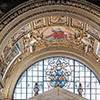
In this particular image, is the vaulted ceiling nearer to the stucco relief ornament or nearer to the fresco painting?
the fresco painting

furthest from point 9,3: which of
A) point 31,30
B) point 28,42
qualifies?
point 28,42

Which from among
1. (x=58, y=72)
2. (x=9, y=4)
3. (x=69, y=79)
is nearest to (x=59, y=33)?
(x=58, y=72)

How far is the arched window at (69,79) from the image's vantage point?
1237 inches

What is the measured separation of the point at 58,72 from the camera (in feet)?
104

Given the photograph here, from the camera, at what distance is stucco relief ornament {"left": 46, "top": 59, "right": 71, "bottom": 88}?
3150 centimetres

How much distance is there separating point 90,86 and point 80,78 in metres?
0.83

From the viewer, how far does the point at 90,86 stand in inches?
1246

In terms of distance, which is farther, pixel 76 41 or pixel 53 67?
pixel 53 67

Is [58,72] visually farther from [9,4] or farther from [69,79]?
[9,4]

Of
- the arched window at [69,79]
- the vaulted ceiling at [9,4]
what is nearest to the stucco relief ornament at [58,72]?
the arched window at [69,79]

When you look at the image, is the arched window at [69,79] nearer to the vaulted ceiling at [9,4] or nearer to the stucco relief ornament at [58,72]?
the stucco relief ornament at [58,72]

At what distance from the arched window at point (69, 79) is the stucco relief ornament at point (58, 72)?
3.7 inches

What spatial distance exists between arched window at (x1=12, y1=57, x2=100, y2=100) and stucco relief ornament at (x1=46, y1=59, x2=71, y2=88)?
0.31ft

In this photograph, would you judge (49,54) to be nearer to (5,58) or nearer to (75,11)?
(5,58)
